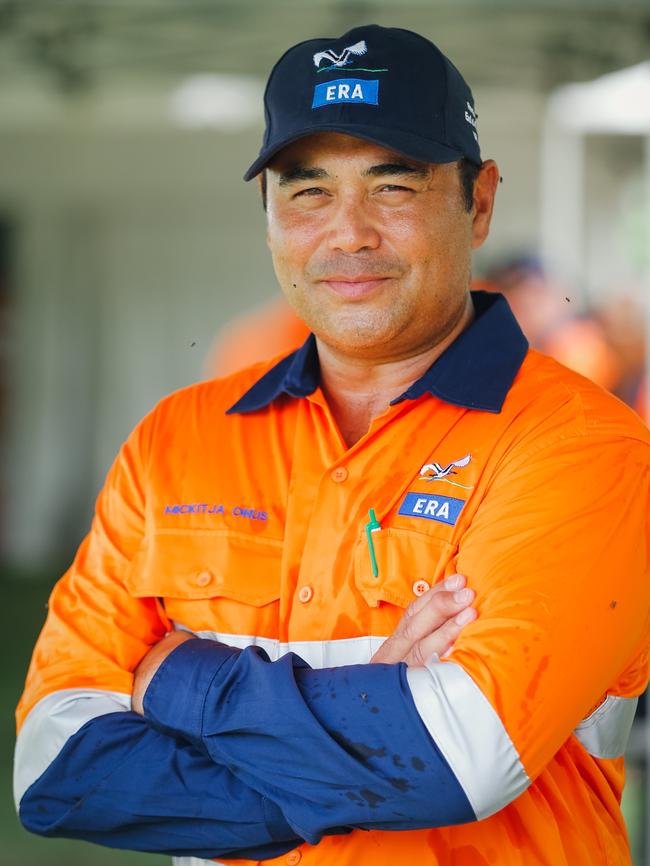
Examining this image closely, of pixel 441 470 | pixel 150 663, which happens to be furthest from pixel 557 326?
pixel 150 663

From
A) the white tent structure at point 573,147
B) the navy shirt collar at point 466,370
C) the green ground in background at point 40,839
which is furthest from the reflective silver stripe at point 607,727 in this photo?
the white tent structure at point 573,147

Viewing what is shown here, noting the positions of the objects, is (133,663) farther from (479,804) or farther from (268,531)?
(479,804)

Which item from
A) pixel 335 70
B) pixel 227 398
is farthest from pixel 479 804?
pixel 335 70

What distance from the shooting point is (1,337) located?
10.7m

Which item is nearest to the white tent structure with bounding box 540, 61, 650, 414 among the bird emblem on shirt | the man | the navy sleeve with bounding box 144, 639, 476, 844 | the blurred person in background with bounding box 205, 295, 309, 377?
the blurred person in background with bounding box 205, 295, 309, 377

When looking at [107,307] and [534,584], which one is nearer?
[534,584]

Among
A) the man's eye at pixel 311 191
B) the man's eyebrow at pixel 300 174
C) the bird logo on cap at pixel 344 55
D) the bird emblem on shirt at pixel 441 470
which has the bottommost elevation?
the bird emblem on shirt at pixel 441 470

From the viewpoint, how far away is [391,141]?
1685 mm

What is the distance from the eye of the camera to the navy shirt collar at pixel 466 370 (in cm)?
173

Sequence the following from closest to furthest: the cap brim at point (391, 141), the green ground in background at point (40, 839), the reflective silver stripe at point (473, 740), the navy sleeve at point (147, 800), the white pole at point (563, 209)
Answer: the reflective silver stripe at point (473, 740) < the navy sleeve at point (147, 800) < the cap brim at point (391, 141) < the green ground in background at point (40, 839) < the white pole at point (563, 209)

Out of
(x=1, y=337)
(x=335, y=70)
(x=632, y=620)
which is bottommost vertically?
(x=1, y=337)

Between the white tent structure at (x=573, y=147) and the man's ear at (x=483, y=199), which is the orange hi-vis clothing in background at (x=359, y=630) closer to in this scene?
the man's ear at (x=483, y=199)

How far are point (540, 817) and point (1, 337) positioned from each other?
9.74m

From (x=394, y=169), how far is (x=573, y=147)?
6.08 metres
